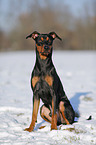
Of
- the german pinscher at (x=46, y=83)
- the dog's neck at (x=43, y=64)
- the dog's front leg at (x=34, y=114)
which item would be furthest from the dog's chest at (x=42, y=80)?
the dog's front leg at (x=34, y=114)

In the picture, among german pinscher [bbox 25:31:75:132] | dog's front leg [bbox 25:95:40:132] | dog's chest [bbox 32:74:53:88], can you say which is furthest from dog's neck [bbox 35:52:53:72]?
dog's front leg [bbox 25:95:40:132]

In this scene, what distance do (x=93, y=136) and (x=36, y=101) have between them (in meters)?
1.04

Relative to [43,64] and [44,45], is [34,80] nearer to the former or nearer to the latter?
[43,64]

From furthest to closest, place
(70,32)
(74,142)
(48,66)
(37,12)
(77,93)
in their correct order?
(37,12), (70,32), (77,93), (48,66), (74,142)

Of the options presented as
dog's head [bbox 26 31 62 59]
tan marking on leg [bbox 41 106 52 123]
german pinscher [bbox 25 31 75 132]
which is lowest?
tan marking on leg [bbox 41 106 52 123]

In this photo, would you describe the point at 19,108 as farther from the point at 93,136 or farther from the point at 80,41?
the point at 80,41

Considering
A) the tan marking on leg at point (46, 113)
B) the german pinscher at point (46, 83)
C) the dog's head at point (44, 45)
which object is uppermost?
the dog's head at point (44, 45)

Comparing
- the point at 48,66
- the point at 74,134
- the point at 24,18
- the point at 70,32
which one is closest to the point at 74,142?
the point at 74,134

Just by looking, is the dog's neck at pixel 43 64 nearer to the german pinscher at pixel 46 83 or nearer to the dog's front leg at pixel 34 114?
the german pinscher at pixel 46 83

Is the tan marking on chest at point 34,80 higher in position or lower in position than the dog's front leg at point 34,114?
higher

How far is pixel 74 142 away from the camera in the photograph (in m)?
2.76

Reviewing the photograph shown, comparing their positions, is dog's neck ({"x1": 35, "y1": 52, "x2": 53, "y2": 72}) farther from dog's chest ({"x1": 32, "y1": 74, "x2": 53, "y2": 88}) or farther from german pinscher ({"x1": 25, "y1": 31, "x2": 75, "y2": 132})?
dog's chest ({"x1": 32, "y1": 74, "x2": 53, "y2": 88})

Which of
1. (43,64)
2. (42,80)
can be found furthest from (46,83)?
(43,64)

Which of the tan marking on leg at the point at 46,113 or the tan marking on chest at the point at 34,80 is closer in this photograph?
the tan marking on chest at the point at 34,80
